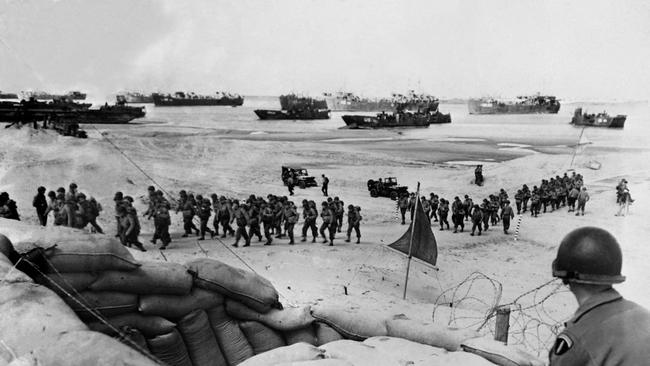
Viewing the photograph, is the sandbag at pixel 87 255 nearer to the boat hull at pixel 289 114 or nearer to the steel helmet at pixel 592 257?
the steel helmet at pixel 592 257

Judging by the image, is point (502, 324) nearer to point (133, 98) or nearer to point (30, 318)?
point (30, 318)

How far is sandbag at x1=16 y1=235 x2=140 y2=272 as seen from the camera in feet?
8.08

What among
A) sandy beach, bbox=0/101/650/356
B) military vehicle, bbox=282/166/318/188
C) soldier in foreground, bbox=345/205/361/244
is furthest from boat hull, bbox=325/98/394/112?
soldier in foreground, bbox=345/205/361/244

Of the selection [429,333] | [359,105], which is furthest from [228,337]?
[359,105]

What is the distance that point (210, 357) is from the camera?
9.63 feet

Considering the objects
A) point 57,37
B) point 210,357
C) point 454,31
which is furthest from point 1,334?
point 454,31

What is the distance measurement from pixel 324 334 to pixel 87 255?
1.37 m

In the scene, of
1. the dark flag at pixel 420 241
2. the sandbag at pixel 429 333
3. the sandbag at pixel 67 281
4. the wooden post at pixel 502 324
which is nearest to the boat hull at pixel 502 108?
the dark flag at pixel 420 241

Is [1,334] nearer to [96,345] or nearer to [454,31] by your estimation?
[96,345]

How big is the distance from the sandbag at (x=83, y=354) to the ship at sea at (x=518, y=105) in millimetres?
4887

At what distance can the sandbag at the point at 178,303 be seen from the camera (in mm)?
2752

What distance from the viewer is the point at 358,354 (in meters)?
2.47

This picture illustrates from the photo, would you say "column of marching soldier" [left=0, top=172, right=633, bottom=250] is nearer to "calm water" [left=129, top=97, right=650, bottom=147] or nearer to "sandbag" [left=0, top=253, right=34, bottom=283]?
"calm water" [left=129, top=97, right=650, bottom=147]

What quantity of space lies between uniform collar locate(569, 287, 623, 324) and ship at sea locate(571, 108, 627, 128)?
4944mm
